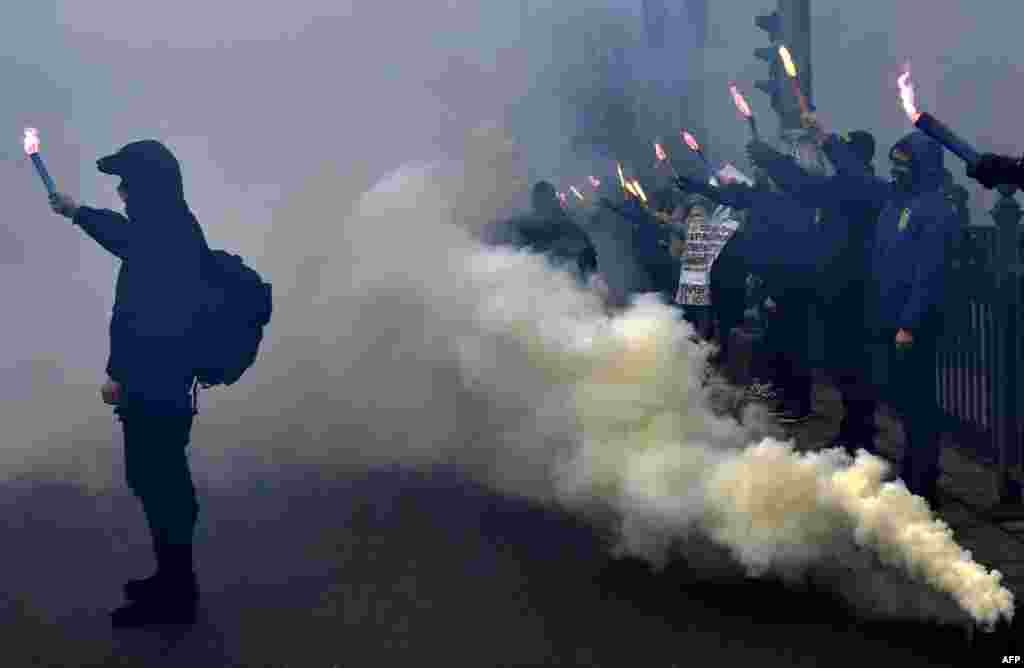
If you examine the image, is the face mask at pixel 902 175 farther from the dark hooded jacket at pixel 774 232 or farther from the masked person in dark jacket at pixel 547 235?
the masked person in dark jacket at pixel 547 235

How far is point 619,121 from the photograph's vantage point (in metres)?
25.7

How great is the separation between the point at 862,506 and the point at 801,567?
0.41 metres

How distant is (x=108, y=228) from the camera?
19.9ft

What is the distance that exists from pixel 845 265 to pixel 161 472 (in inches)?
153

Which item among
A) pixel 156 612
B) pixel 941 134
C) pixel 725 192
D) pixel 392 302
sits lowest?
pixel 156 612

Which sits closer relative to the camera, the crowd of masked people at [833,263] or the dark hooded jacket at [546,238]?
the crowd of masked people at [833,263]

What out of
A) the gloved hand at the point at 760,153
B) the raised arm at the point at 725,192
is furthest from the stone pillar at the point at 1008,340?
the raised arm at the point at 725,192

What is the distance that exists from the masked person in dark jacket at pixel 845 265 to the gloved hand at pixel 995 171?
3.05 meters

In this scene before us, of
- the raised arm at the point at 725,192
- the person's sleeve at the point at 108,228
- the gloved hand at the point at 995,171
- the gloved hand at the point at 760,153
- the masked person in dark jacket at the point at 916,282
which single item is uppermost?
the raised arm at the point at 725,192

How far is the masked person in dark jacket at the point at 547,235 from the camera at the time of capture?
29.7 feet

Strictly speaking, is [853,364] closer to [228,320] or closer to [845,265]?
[845,265]

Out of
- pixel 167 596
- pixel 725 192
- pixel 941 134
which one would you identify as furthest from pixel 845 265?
pixel 167 596

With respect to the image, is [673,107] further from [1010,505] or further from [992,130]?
[1010,505]

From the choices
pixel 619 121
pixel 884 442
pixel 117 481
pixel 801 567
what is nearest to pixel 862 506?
pixel 801 567
